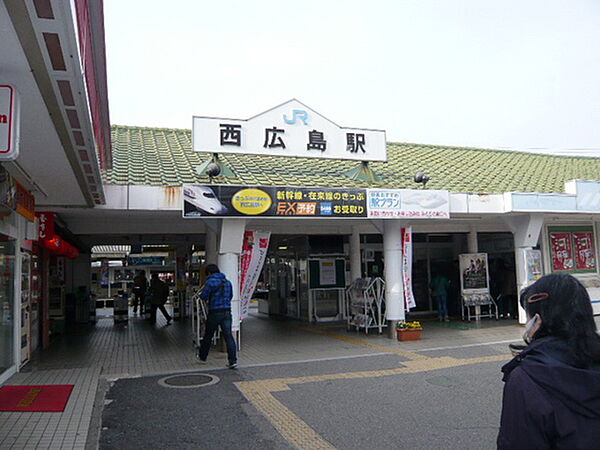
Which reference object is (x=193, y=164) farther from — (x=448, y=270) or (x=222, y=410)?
(x=448, y=270)

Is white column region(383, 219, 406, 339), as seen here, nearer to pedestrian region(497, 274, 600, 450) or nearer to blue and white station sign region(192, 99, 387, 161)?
blue and white station sign region(192, 99, 387, 161)

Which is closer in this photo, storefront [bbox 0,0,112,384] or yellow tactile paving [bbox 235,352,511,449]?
storefront [bbox 0,0,112,384]

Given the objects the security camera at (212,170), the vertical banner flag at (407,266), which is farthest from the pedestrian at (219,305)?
the vertical banner flag at (407,266)

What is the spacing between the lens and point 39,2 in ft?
8.64

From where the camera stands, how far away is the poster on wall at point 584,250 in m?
14.7

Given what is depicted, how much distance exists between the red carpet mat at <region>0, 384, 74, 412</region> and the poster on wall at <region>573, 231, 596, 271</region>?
45.6 feet

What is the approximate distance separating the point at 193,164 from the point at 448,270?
957 cm

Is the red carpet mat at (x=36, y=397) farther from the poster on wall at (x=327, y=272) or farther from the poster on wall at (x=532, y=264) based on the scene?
the poster on wall at (x=532, y=264)

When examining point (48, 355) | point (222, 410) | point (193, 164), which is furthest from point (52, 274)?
point (222, 410)

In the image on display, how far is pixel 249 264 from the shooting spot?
10.2 m

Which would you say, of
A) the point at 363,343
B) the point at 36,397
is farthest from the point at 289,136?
the point at 36,397

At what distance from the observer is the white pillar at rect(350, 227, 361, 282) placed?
563 inches

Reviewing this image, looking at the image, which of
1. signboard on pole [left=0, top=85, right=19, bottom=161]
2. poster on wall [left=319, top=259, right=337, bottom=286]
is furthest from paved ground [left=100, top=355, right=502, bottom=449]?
poster on wall [left=319, top=259, right=337, bottom=286]

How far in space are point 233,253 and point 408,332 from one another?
14.0ft
